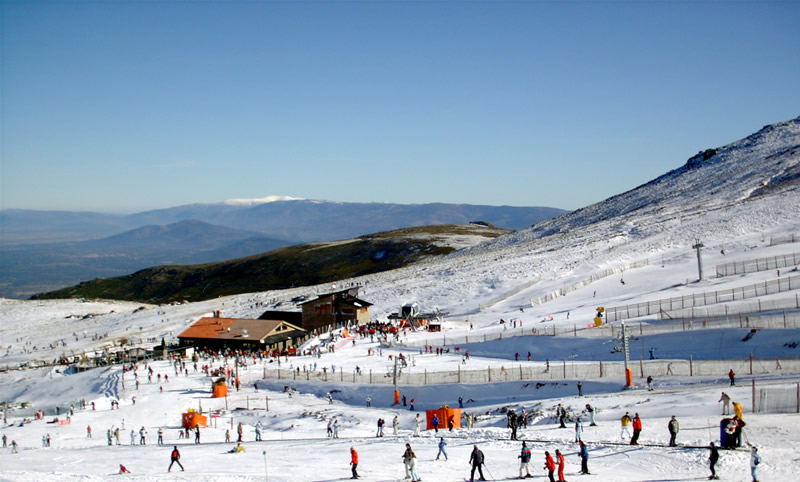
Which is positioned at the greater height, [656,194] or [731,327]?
[656,194]

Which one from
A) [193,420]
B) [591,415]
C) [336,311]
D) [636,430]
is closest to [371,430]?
[193,420]

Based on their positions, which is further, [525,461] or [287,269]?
[287,269]

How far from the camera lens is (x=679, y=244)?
7494 cm

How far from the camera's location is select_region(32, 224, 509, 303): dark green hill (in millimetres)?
152750

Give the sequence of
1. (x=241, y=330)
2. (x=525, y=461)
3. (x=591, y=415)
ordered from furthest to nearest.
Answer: (x=241, y=330), (x=591, y=415), (x=525, y=461)

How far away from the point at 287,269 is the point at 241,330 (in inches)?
4162

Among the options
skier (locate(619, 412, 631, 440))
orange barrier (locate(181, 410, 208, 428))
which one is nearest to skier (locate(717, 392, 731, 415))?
skier (locate(619, 412, 631, 440))

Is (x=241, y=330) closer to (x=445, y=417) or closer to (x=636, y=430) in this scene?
(x=445, y=417)

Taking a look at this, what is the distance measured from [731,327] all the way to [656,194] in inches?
3851

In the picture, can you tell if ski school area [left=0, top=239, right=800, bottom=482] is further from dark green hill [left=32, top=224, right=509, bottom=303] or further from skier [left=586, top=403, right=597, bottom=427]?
dark green hill [left=32, top=224, right=509, bottom=303]

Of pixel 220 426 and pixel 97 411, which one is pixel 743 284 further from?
pixel 97 411

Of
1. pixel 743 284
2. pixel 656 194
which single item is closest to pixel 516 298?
pixel 743 284

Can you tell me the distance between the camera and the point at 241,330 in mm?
61406

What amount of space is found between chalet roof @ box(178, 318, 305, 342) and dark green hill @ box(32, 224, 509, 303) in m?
79.7
